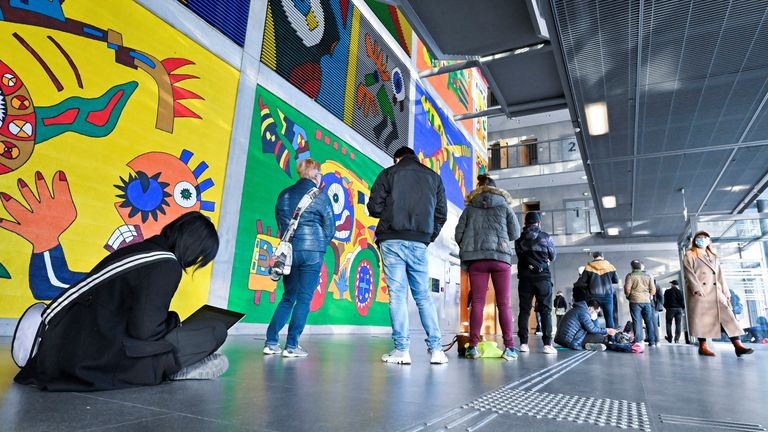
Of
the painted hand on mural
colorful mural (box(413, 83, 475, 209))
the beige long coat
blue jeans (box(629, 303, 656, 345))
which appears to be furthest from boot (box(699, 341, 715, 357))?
colorful mural (box(413, 83, 475, 209))

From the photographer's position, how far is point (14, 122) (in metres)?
3.60

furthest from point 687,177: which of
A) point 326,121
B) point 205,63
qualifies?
point 205,63

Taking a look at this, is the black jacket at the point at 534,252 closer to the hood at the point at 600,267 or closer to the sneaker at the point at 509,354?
the sneaker at the point at 509,354

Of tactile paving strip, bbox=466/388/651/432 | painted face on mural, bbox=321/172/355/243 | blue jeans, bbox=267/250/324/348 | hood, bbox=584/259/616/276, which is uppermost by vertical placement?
painted face on mural, bbox=321/172/355/243

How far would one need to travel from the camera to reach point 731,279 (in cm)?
820

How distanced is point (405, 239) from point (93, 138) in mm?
3171

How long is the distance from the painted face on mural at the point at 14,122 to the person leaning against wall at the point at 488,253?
3.74m

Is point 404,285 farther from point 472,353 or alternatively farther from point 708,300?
point 708,300

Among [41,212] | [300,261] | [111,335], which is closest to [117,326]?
[111,335]

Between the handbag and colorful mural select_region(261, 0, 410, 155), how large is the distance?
394 cm

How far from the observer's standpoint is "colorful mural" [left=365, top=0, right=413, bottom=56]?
1009cm

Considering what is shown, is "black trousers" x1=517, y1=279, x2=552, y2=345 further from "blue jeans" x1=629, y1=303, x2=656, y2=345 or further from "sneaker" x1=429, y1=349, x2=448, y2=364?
"blue jeans" x1=629, y1=303, x2=656, y2=345

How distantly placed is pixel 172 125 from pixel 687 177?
471 inches

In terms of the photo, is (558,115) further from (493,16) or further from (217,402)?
(217,402)
